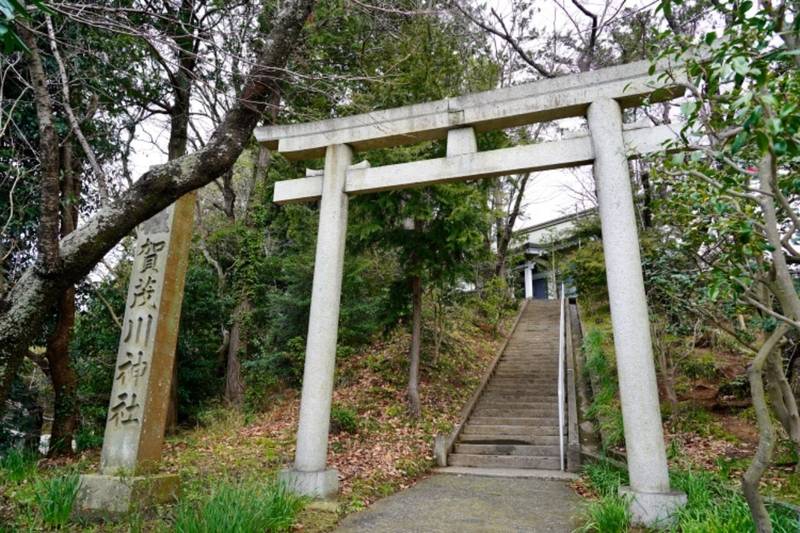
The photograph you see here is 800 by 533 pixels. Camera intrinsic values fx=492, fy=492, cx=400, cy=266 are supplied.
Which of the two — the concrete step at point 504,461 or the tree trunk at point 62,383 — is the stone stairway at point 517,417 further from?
the tree trunk at point 62,383

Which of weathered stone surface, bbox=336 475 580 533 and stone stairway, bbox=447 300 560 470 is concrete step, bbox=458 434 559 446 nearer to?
stone stairway, bbox=447 300 560 470

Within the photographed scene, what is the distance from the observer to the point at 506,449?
26.6 feet

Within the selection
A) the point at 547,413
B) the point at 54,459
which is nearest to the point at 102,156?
the point at 54,459

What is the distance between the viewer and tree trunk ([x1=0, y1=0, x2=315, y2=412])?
3.05 m

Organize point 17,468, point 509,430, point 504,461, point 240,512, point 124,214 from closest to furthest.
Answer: point 124,214, point 240,512, point 17,468, point 504,461, point 509,430

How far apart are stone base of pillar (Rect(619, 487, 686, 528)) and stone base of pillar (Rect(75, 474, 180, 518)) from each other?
4543 mm

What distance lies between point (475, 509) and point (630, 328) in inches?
102

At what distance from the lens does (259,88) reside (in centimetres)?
402

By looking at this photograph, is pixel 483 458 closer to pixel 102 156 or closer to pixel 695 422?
pixel 695 422

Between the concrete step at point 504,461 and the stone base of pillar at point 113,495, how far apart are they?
15.2ft

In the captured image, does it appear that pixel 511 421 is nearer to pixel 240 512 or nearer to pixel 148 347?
pixel 240 512

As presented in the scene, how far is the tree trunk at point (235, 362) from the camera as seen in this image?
35.7 feet

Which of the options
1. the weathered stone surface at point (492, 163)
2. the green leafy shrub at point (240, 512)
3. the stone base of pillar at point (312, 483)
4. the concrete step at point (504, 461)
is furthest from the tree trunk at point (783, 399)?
the green leafy shrub at point (240, 512)

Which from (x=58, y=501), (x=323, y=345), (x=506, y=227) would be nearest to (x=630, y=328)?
(x=323, y=345)
